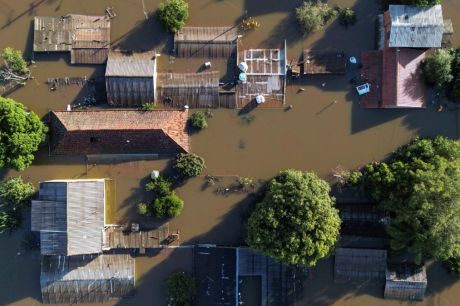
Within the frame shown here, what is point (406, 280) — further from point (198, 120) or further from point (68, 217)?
point (68, 217)

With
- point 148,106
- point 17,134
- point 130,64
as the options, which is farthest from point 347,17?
point 17,134

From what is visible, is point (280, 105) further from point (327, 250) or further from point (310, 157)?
point (327, 250)

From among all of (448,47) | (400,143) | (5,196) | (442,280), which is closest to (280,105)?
(400,143)

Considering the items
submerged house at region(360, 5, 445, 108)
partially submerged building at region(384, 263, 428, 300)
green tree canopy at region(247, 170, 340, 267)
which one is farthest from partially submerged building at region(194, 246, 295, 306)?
submerged house at region(360, 5, 445, 108)

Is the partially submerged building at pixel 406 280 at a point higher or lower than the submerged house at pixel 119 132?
lower

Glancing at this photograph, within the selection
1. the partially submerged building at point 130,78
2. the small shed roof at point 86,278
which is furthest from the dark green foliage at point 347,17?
the small shed roof at point 86,278

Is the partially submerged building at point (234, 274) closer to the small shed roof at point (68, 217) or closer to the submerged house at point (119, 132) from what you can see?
the small shed roof at point (68, 217)
